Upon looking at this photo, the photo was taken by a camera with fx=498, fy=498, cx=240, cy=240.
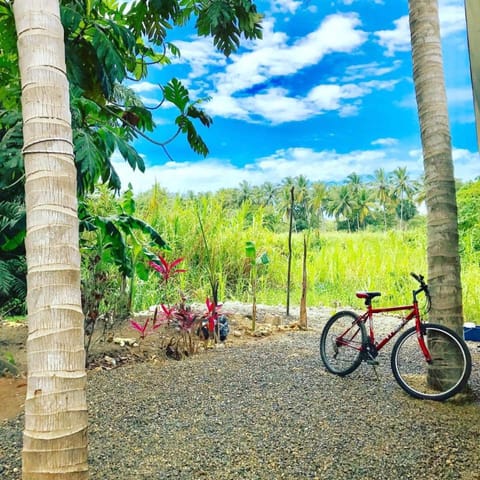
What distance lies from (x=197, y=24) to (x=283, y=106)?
317 inches

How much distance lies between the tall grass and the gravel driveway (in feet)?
9.25

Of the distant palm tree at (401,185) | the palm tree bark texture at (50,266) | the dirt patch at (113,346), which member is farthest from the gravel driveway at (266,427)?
the distant palm tree at (401,185)

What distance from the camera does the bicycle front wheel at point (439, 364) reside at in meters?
2.34

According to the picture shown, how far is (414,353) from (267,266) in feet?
13.4

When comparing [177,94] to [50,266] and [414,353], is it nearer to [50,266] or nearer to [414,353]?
[50,266]

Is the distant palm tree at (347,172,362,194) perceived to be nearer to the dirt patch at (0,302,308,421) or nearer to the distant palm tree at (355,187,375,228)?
the distant palm tree at (355,187,375,228)

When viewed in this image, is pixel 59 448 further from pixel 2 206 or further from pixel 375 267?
pixel 375 267

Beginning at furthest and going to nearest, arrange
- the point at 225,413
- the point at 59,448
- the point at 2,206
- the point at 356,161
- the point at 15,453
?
the point at 356,161 → the point at 2,206 → the point at 225,413 → the point at 15,453 → the point at 59,448

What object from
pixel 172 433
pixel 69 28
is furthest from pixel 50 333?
pixel 69 28

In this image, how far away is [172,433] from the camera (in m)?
2.01

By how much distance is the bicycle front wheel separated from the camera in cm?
234

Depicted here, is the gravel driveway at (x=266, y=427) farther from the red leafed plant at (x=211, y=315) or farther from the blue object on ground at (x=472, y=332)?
the blue object on ground at (x=472, y=332)

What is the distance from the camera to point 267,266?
22.0ft

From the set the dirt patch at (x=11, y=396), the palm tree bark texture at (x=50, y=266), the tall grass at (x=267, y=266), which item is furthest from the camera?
the tall grass at (x=267, y=266)
